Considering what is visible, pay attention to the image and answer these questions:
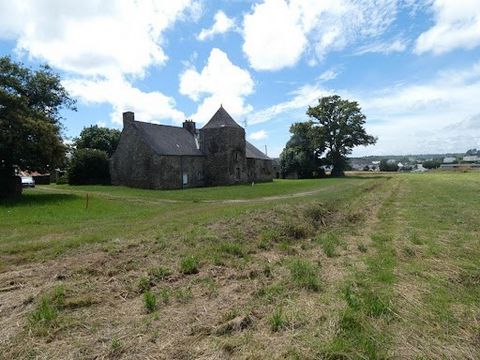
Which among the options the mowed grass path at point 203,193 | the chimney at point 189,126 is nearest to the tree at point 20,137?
the mowed grass path at point 203,193

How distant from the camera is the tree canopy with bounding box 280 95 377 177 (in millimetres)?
71875

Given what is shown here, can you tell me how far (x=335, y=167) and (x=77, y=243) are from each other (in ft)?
215

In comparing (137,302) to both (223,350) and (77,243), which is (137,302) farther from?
(77,243)

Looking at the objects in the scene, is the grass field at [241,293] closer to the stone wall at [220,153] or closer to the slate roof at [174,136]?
the slate roof at [174,136]

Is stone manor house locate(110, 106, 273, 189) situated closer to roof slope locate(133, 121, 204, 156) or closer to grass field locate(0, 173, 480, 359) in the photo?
roof slope locate(133, 121, 204, 156)

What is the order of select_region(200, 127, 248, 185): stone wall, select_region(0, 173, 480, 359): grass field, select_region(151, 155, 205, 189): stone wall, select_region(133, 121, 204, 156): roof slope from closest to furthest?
select_region(0, 173, 480, 359): grass field → select_region(151, 155, 205, 189): stone wall → select_region(133, 121, 204, 156): roof slope → select_region(200, 127, 248, 185): stone wall

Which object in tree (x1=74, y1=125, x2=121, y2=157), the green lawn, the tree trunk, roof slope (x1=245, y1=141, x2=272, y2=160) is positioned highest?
tree (x1=74, y1=125, x2=121, y2=157)

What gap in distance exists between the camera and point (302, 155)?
234 ft

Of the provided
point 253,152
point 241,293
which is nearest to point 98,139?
point 253,152

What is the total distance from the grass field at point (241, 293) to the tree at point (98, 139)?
173 feet

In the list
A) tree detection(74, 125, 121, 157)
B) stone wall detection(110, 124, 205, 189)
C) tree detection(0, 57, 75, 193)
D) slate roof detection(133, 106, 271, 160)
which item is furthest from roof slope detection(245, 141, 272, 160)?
tree detection(0, 57, 75, 193)

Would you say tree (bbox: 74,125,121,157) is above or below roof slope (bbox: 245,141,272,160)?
above

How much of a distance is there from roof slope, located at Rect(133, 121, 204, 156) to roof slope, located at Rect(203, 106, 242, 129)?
9.53 ft

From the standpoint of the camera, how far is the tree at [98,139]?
204ft
